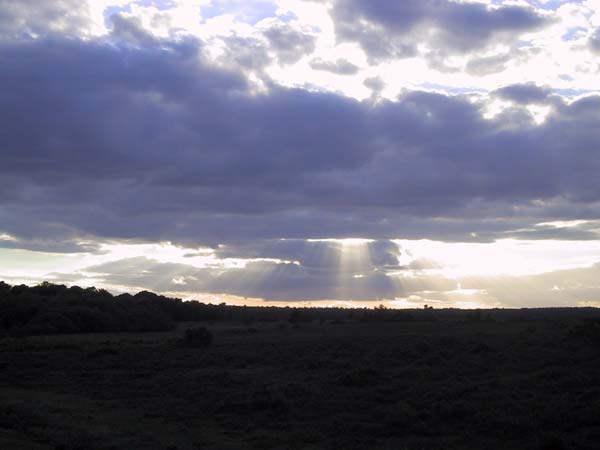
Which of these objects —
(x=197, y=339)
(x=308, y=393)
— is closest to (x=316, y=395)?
(x=308, y=393)

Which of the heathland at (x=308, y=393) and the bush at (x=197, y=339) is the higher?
the bush at (x=197, y=339)

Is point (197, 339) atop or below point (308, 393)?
atop

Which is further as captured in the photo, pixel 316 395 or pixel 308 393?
pixel 308 393

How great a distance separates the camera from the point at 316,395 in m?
24.2

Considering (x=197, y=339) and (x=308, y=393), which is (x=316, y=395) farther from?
(x=197, y=339)

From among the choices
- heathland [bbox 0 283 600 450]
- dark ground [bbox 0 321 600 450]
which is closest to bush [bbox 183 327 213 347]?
heathland [bbox 0 283 600 450]

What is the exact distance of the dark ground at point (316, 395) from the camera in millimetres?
17750

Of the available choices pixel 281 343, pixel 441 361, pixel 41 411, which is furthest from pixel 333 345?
pixel 41 411

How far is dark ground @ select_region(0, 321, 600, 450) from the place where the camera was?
17.8 metres

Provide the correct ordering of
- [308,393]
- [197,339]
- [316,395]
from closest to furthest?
[316,395] → [308,393] → [197,339]

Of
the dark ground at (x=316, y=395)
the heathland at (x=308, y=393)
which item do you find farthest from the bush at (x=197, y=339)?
the dark ground at (x=316, y=395)

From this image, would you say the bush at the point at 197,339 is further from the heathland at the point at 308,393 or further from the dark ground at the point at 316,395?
the dark ground at the point at 316,395

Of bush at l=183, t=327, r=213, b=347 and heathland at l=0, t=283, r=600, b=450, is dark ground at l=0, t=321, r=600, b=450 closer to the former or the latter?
heathland at l=0, t=283, r=600, b=450

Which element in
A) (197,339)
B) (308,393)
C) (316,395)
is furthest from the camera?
(197,339)
